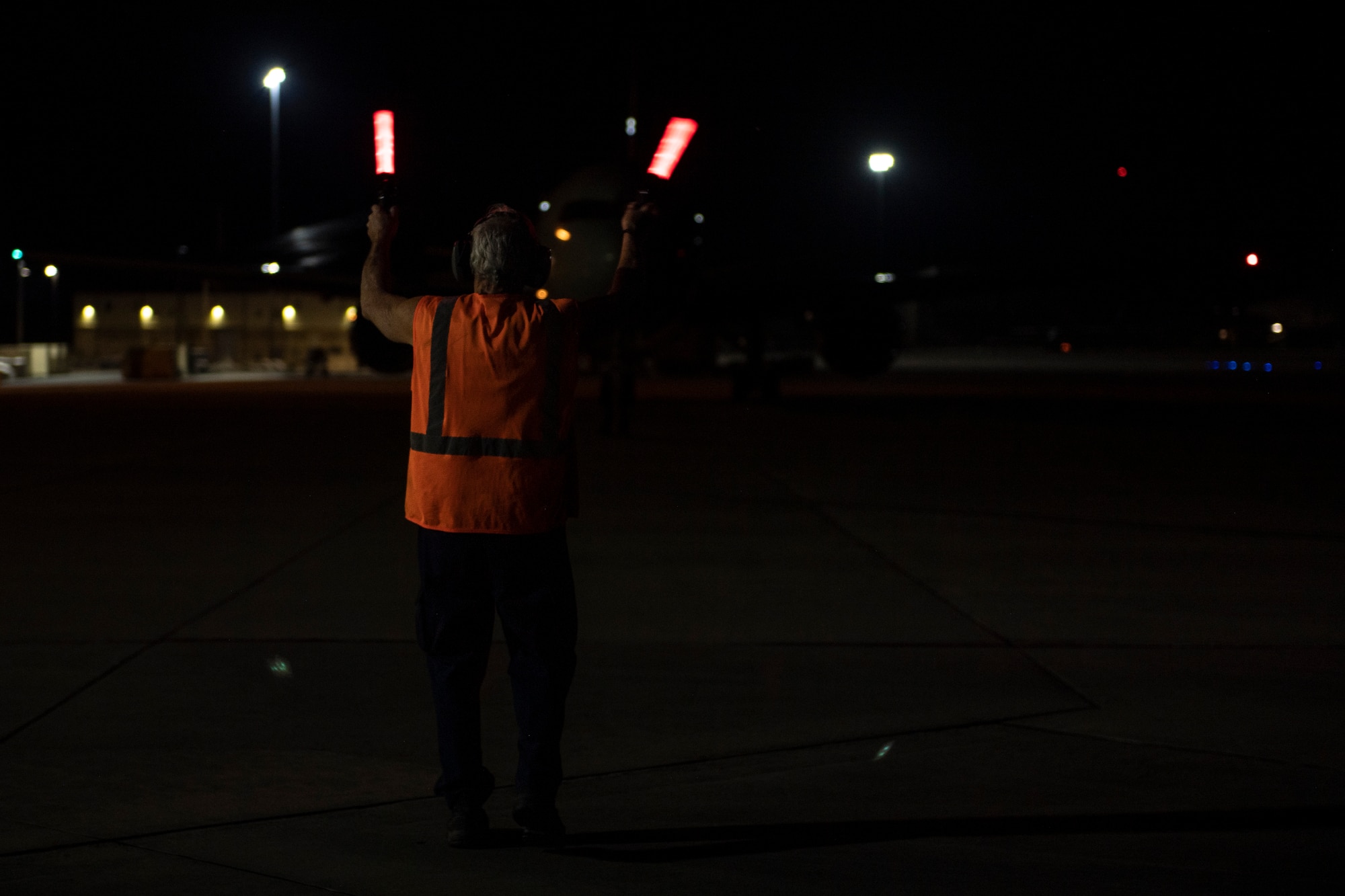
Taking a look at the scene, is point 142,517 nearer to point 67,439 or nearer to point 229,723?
point 229,723

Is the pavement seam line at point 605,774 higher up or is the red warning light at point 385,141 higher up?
the red warning light at point 385,141

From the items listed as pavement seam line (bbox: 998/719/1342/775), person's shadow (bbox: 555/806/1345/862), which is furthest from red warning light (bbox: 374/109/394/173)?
pavement seam line (bbox: 998/719/1342/775)

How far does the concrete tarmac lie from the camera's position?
378cm

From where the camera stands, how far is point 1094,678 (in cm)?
603

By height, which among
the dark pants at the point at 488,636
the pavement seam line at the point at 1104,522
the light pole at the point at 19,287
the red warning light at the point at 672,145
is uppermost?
the light pole at the point at 19,287

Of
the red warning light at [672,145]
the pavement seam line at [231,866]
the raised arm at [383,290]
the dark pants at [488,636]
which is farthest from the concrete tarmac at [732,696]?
the red warning light at [672,145]

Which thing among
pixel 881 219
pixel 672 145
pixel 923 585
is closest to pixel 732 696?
pixel 672 145

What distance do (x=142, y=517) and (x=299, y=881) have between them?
8522 millimetres

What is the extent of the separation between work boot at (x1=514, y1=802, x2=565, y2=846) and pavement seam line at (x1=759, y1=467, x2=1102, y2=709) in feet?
8.66

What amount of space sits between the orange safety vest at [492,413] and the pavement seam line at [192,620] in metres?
2.28

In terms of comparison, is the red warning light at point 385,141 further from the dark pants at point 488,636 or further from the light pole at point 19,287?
the light pole at point 19,287

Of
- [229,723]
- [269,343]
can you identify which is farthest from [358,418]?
[269,343]

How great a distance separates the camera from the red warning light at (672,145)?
4.04 m

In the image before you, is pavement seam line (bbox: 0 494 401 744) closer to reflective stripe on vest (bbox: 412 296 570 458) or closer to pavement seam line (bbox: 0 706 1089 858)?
pavement seam line (bbox: 0 706 1089 858)
